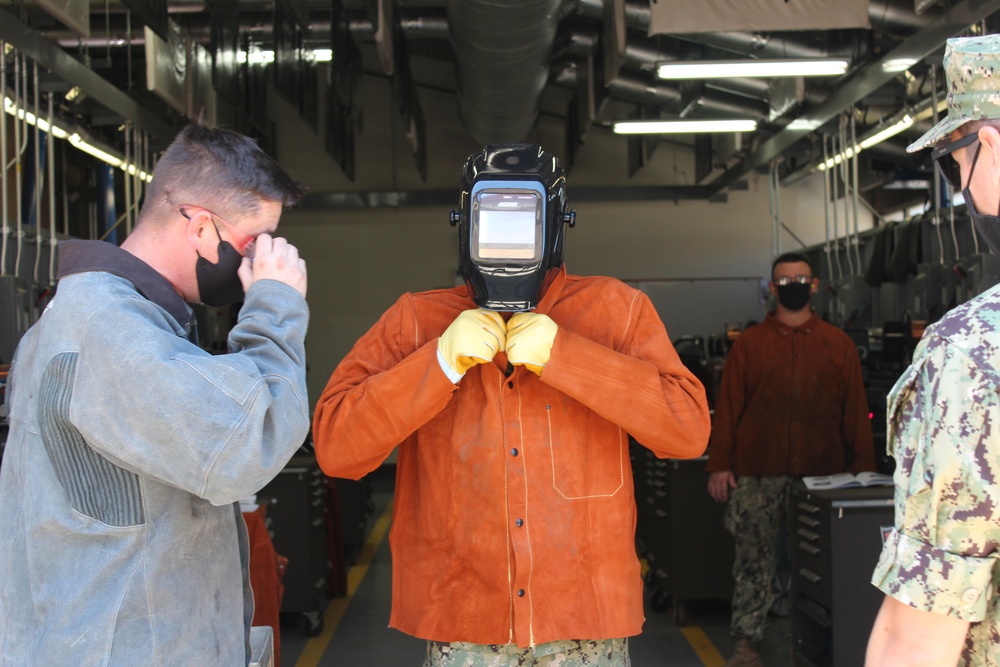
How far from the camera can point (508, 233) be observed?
1.93m

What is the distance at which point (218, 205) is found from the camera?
1686 mm

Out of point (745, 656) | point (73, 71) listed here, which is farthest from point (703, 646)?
point (73, 71)

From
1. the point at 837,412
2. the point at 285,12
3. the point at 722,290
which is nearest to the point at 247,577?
the point at 837,412

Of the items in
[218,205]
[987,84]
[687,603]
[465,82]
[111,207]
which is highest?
[465,82]

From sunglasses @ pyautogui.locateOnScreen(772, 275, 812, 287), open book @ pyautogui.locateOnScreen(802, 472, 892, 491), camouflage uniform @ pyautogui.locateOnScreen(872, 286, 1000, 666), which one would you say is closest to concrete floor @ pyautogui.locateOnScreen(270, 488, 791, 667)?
open book @ pyautogui.locateOnScreen(802, 472, 892, 491)

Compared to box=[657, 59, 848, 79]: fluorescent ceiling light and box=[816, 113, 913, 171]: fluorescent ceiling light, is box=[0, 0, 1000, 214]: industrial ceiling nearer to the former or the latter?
box=[816, 113, 913, 171]: fluorescent ceiling light

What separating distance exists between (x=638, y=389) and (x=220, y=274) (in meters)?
0.82

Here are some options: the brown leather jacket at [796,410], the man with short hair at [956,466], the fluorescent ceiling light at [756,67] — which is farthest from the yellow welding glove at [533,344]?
the fluorescent ceiling light at [756,67]

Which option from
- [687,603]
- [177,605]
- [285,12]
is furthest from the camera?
[285,12]

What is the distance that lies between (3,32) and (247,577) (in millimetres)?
3907

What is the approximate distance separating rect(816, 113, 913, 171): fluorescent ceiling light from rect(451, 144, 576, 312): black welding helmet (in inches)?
228

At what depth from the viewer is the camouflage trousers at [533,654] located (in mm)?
2004

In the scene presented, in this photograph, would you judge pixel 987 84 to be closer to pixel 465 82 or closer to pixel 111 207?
pixel 465 82

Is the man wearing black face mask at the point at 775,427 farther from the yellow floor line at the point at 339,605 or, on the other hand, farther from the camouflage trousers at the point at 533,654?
the camouflage trousers at the point at 533,654
